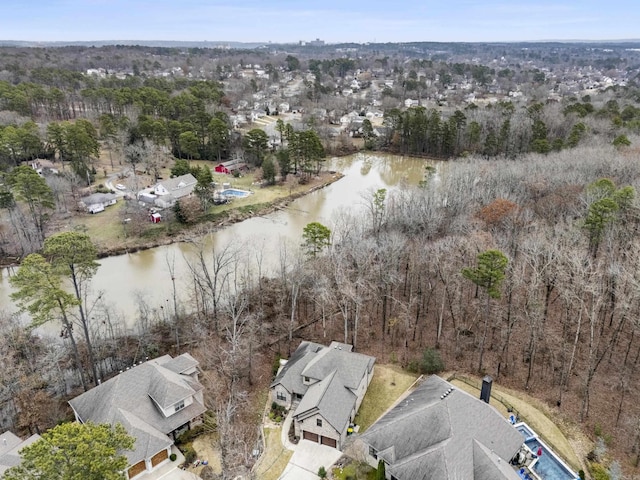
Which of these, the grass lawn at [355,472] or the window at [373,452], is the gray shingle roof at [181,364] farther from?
the window at [373,452]

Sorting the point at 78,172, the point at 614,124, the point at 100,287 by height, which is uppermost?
the point at 614,124

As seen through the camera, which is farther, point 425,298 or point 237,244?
point 237,244

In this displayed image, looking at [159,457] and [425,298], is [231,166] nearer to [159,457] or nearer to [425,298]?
[425,298]

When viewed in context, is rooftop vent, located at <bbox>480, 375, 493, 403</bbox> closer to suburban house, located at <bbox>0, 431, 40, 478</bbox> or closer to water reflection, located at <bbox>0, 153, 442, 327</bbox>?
water reflection, located at <bbox>0, 153, 442, 327</bbox>

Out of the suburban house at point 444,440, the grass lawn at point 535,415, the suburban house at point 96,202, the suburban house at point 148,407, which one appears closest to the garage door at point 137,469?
the suburban house at point 148,407

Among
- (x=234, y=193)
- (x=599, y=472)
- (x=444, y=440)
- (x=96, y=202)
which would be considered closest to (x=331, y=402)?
(x=444, y=440)

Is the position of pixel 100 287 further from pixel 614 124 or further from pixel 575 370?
pixel 614 124

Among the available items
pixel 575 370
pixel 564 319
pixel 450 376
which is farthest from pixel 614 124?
pixel 450 376

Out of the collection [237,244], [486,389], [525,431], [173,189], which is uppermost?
[173,189]

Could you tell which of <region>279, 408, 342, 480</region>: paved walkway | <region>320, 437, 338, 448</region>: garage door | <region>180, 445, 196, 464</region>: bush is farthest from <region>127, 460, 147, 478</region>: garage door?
<region>320, 437, 338, 448</region>: garage door
